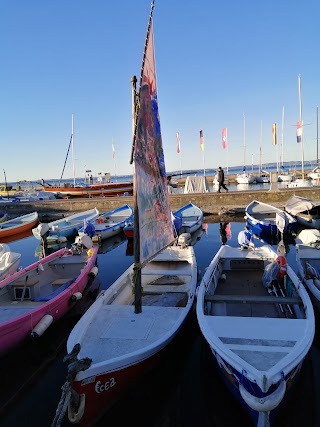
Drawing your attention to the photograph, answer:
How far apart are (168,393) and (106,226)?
16780 millimetres

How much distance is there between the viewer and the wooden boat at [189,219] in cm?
2095

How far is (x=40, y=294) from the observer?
1072 centimetres

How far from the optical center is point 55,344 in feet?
28.2

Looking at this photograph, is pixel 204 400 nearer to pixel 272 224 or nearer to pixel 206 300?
pixel 206 300

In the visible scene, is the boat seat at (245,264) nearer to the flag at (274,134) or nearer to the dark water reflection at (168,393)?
the dark water reflection at (168,393)

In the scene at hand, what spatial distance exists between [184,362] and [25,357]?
4.02 m

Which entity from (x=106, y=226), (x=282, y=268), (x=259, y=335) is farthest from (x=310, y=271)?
(x=106, y=226)

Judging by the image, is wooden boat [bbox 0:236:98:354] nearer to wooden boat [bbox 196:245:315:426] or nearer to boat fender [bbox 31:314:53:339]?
boat fender [bbox 31:314:53:339]

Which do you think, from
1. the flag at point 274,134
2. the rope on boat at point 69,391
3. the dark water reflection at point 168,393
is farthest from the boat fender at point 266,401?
the flag at point 274,134

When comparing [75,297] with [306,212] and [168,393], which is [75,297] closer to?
[168,393]

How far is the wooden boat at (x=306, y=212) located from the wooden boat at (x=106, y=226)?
38.7 feet

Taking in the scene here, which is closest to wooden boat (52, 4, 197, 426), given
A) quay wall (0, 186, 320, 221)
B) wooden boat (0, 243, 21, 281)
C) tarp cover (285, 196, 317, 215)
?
wooden boat (0, 243, 21, 281)

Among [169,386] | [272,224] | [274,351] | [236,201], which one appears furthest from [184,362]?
[236,201]

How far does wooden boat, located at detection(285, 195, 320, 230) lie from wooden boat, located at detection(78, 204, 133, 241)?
1179 cm
